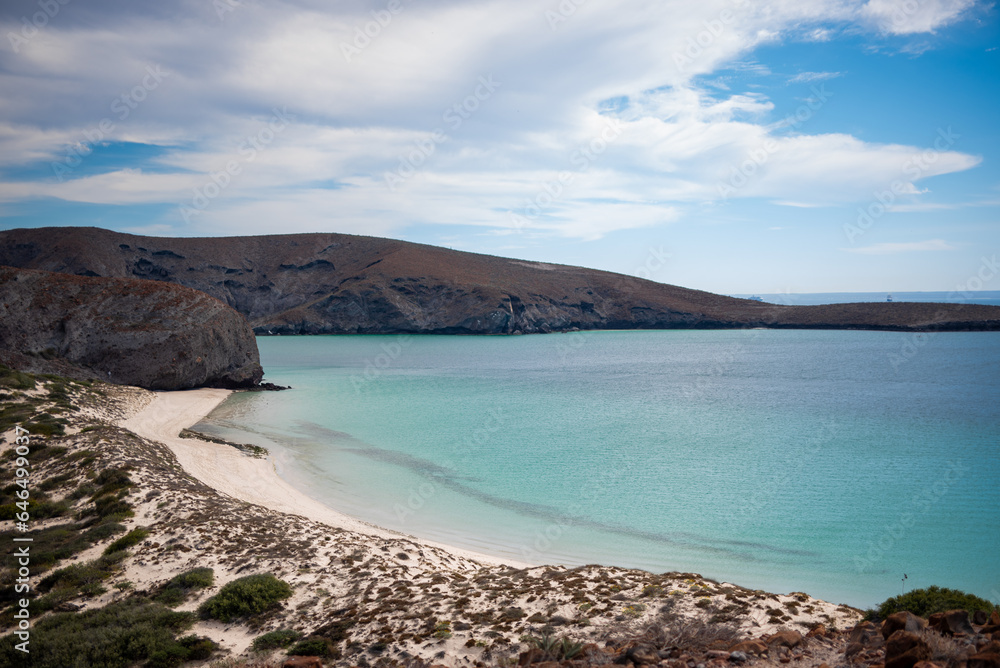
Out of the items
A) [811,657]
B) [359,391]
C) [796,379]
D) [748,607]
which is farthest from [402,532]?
[796,379]

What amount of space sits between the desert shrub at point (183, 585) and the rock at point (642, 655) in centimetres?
739

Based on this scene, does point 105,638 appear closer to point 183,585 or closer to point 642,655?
point 183,585

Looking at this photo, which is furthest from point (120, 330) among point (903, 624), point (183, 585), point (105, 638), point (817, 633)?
point (903, 624)

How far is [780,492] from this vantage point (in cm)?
1794

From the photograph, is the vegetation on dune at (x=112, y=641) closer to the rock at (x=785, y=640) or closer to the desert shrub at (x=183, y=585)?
the desert shrub at (x=183, y=585)

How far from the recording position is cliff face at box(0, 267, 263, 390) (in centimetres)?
3431

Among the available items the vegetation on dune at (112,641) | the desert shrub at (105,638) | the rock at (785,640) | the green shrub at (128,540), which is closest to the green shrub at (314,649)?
the vegetation on dune at (112,641)

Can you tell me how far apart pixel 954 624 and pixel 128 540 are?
1357 cm

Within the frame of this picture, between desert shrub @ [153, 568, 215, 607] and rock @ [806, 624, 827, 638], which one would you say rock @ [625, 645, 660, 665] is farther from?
desert shrub @ [153, 568, 215, 607]

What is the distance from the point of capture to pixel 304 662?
6586 millimetres

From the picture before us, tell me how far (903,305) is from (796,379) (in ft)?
325

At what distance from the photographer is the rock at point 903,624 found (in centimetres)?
531

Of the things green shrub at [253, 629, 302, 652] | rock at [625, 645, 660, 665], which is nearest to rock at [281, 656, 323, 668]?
green shrub at [253, 629, 302, 652]

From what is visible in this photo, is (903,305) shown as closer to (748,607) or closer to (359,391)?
(359,391)
